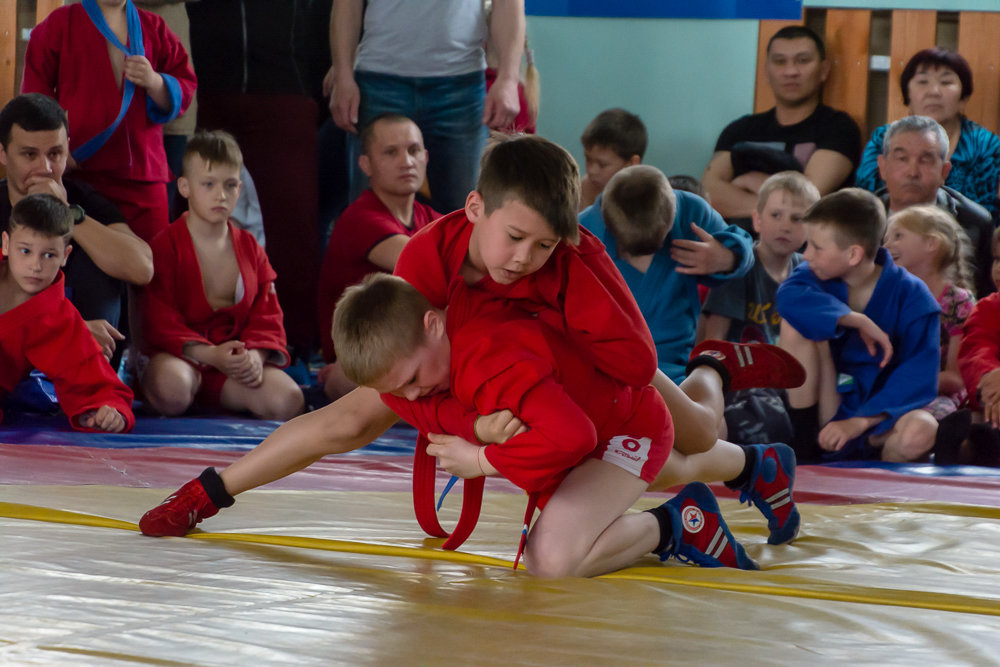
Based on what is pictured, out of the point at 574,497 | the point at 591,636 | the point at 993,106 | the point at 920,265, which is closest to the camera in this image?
the point at 591,636

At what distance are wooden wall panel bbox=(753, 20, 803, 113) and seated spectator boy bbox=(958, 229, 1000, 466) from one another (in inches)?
79.7

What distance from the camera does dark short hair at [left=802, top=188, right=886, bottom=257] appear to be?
314 cm

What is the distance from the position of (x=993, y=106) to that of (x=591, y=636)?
180 inches

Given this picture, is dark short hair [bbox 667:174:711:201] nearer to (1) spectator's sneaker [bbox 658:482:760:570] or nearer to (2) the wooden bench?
(2) the wooden bench

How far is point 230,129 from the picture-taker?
4.58 metres

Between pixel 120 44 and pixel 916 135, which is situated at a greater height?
pixel 120 44

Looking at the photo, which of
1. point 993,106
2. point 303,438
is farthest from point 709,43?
point 303,438

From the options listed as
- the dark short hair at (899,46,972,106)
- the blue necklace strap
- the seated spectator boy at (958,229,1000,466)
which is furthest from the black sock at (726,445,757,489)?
the dark short hair at (899,46,972,106)

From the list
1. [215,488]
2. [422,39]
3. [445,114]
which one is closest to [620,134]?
[445,114]

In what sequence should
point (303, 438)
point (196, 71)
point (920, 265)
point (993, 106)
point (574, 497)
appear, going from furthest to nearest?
point (993, 106)
point (196, 71)
point (920, 265)
point (303, 438)
point (574, 497)

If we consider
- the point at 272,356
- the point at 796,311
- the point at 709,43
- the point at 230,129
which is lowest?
the point at 272,356

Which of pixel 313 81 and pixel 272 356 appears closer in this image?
pixel 272 356

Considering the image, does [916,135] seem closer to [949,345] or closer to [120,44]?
[949,345]

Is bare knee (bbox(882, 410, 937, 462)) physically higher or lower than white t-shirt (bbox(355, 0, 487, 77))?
lower
